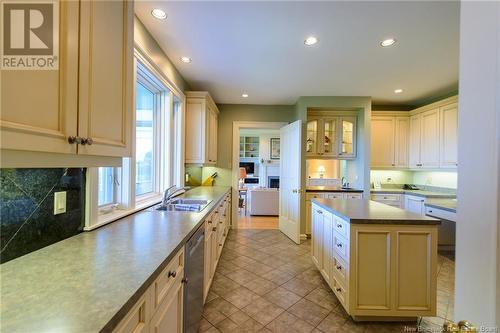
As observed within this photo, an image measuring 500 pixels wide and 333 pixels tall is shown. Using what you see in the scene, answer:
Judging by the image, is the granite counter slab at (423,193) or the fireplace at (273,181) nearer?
the granite counter slab at (423,193)

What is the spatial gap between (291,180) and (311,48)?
2290 mm

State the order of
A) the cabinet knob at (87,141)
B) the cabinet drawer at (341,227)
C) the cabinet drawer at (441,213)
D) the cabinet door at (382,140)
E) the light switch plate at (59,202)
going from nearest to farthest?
the cabinet knob at (87,141)
the light switch plate at (59,202)
the cabinet drawer at (341,227)
the cabinet drawer at (441,213)
the cabinet door at (382,140)

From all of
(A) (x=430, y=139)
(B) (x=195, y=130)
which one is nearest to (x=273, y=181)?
(A) (x=430, y=139)

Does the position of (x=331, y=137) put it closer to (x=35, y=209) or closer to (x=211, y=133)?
(x=211, y=133)

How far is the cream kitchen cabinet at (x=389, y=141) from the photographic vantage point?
4.45m

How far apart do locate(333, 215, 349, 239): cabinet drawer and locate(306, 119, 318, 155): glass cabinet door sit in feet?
7.80

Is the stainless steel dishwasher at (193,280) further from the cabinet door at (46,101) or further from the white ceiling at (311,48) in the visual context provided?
the white ceiling at (311,48)

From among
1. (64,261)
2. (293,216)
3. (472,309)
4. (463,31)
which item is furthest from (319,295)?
(463,31)

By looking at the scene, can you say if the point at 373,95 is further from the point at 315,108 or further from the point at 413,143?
the point at 413,143

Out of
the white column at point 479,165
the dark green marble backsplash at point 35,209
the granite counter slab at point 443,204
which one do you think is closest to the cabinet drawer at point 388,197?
the granite counter slab at point 443,204

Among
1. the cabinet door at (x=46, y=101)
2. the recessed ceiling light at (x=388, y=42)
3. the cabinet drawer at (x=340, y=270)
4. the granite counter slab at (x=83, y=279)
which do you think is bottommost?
the cabinet drawer at (x=340, y=270)

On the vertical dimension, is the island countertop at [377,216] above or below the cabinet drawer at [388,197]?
above

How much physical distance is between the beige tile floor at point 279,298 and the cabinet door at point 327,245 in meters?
0.22

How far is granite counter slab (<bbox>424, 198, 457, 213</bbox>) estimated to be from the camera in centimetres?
300
